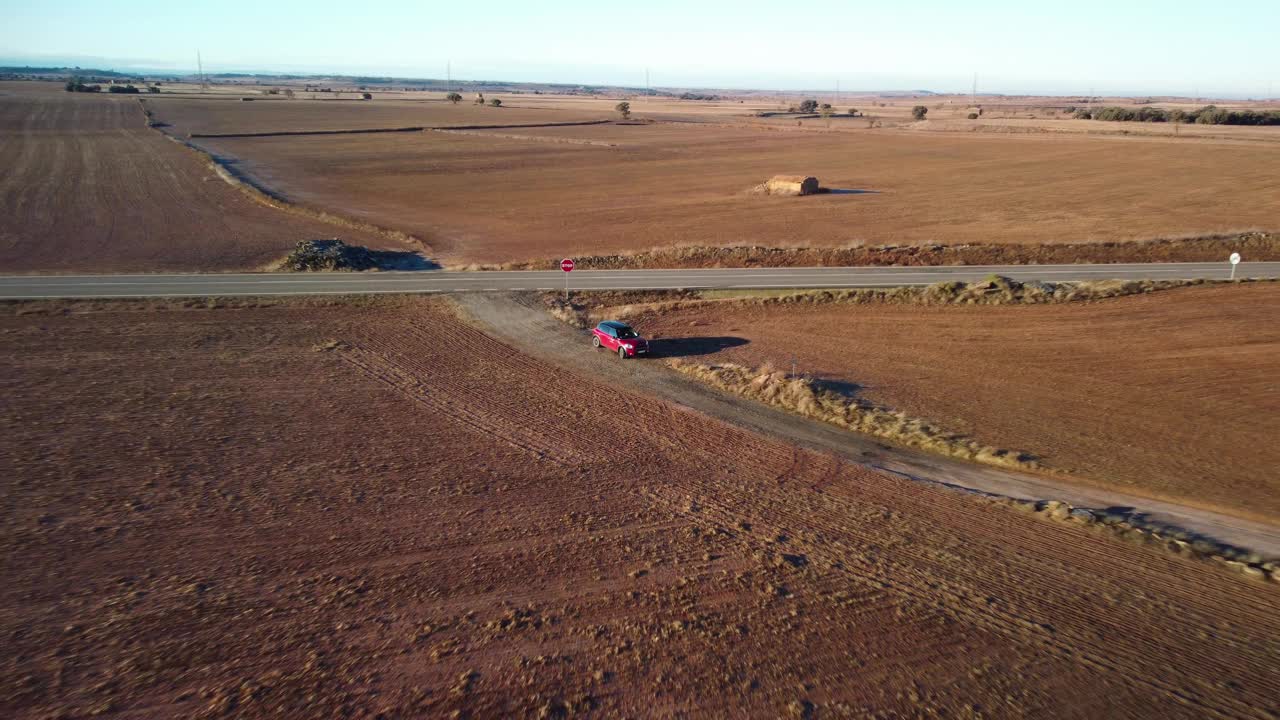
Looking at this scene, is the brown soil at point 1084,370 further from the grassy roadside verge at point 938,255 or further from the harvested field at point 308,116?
the harvested field at point 308,116

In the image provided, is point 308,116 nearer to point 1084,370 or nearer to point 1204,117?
point 1084,370

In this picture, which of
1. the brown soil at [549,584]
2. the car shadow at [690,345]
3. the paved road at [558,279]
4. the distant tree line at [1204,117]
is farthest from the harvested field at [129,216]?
the distant tree line at [1204,117]

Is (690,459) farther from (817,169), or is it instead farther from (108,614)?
(817,169)

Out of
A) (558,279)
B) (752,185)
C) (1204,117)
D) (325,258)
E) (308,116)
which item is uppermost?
(308,116)

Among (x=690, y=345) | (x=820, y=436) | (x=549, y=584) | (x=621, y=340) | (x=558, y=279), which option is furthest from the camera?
(x=558, y=279)

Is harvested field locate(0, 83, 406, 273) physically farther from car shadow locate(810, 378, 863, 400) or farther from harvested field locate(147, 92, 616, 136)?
harvested field locate(147, 92, 616, 136)

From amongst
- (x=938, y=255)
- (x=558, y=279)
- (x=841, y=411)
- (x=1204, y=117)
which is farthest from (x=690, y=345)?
(x=1204, y=117)
